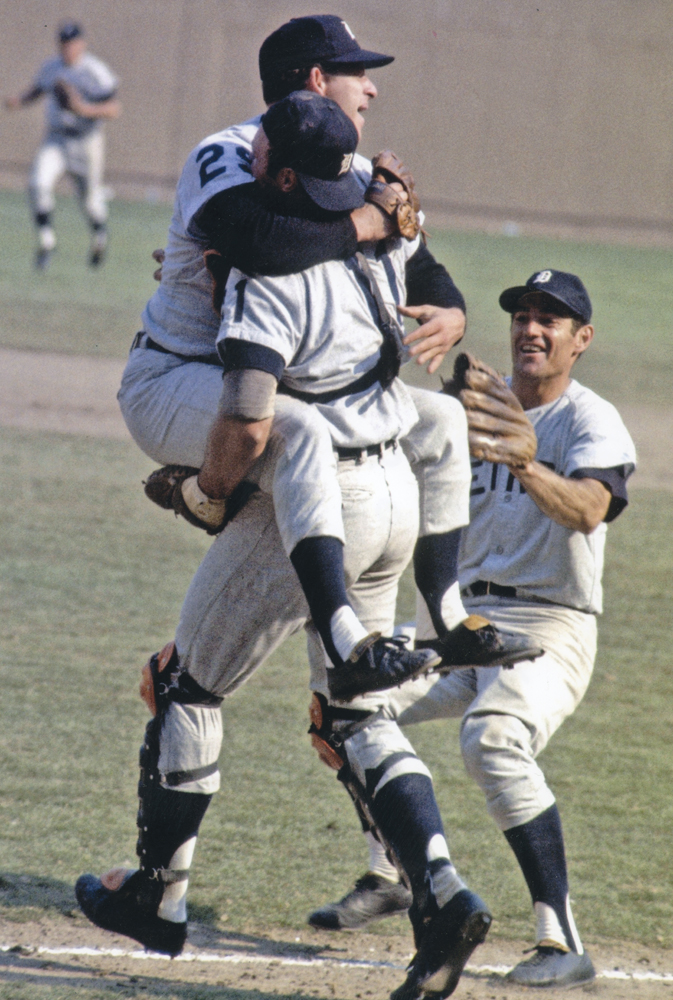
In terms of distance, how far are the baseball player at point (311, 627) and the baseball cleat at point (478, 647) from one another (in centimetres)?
23

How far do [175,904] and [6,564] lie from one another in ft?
12.5

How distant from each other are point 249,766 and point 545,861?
1589 mm

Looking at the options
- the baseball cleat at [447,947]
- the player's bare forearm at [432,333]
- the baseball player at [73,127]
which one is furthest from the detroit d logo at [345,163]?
the baseball player at [73,127]

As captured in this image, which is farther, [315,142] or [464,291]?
[464,291]

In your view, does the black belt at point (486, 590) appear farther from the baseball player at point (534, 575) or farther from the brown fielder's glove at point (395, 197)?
the brown fielder's glove at point (395, 197)

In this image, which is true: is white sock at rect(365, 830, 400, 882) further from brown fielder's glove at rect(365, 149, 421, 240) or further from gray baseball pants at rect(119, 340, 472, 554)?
brown fielder's glove at rect(365, 149, 421, 240)

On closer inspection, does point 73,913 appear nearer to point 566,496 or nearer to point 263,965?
point 263,965

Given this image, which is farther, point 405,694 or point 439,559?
point 405,694

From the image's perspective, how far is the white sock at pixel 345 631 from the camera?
8.87ft

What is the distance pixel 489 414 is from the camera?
3475 mm

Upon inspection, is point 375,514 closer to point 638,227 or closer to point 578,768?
point 578,768

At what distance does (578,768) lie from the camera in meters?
4.94

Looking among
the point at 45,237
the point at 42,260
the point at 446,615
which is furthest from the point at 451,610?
the point at 42,260

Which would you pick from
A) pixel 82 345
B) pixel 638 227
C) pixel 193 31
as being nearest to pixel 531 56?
pixel 638 227
